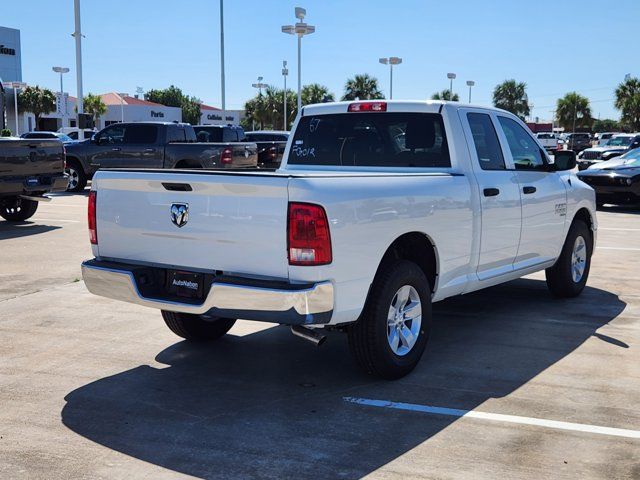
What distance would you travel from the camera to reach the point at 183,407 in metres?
4.93

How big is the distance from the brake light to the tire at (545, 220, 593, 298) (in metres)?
2.64

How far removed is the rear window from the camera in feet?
20.9

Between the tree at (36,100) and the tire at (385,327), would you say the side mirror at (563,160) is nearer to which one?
the tire at (385,327)

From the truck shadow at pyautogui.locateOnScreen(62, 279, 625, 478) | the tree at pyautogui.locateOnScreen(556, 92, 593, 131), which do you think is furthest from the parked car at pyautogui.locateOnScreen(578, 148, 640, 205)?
the tree at pyautogui.locateOnScreen(556, 92, 593, 131)

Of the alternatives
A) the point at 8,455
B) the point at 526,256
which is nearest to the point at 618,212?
the point at 526,256

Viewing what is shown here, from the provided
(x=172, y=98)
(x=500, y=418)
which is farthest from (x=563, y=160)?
(x=172, y=98)

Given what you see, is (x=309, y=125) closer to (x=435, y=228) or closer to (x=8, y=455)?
(x=435, y=228)

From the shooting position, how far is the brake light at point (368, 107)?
21.5 ft

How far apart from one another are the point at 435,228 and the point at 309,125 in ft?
6.31

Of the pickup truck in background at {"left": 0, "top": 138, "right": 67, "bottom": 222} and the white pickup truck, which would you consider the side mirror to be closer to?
the white pickup truck

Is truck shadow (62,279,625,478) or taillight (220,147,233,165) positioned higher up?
taillight (220,147,233,165)

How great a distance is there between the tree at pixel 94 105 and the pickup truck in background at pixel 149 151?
60668mm

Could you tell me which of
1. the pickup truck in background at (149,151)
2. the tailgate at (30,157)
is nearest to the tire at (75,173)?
the pickup truck in background at (149,151)

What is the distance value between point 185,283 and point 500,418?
2.15 m
